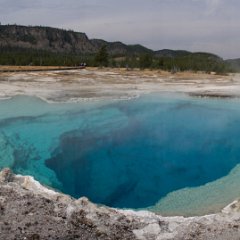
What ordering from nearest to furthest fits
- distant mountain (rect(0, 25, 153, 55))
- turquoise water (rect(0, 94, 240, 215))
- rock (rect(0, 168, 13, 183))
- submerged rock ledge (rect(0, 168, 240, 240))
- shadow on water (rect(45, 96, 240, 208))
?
submerged rock ledge (rect(0, 168, 240, 240)) < rock (rect(0, 168, 13, 183)) < turquoise water (rect(0, 94, 240, 215)) < shadow on water (rect(45, 96, 240, 208)) < distant mountain (rect(0, 25, 153, 55))

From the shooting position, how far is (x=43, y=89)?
34.7 m

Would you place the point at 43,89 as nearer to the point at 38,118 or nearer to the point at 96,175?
the point at 38,118

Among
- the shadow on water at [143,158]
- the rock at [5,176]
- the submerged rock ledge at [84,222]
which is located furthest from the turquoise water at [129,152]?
the submerged rock ledge at [84,222]

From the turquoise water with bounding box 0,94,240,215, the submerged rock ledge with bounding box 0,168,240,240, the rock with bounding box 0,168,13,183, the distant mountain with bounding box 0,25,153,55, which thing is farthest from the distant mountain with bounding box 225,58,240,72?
the distant mountain with bounding box 0,25,153,55

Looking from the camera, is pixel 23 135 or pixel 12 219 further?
pixel 23 135

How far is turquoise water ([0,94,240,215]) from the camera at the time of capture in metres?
12.9

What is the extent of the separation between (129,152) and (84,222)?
8129mm

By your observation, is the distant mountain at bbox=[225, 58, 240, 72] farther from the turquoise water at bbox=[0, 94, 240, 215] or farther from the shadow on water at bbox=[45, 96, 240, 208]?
the shadow on water at bbox=[45, 96, 240, 208]

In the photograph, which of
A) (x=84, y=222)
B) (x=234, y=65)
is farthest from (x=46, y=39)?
(x=84, y=222)

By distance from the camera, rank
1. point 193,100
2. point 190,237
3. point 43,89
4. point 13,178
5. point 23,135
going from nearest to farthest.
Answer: point 190,237, point 13,178, point 23,135, point 193,100, point 43,89

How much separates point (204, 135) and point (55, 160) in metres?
8.15

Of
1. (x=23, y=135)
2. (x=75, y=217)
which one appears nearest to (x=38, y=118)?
(x=23, y=135)

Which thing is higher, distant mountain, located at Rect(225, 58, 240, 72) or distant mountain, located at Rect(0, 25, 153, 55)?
distant mountain, located at Rect(0, 25, 153, 55)

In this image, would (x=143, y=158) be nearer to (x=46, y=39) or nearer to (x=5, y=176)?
(x=5, y=176)
